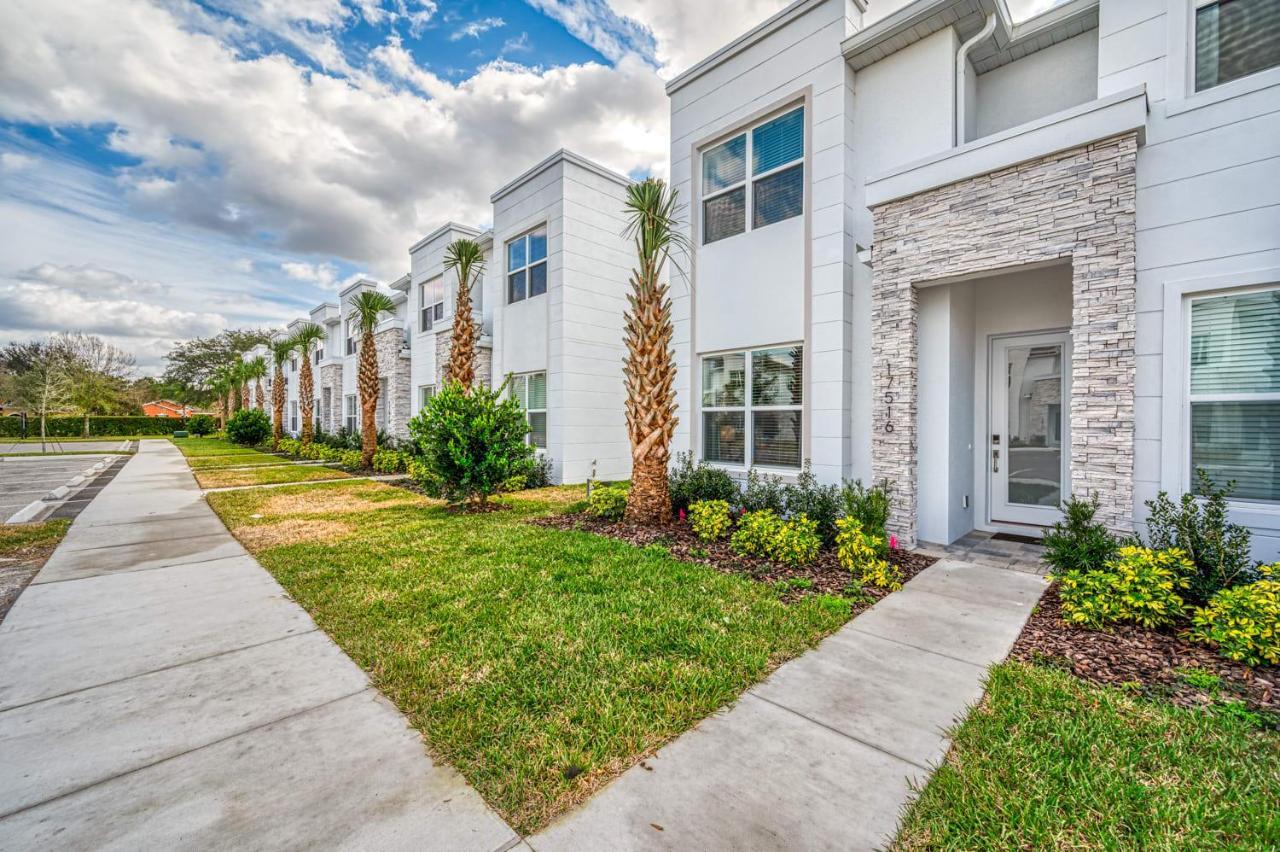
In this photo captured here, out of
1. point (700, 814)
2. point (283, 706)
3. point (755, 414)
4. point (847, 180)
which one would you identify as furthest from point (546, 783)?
point (847, 180)

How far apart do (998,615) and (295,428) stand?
1474 inches

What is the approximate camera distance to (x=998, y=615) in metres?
4.47

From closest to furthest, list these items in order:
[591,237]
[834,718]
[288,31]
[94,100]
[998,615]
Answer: [834,718], [998,615], [288,31], [94,100], [591,237]

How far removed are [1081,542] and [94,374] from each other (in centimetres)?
5964

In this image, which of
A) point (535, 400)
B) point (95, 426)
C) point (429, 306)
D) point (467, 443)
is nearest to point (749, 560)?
point (467, 443)

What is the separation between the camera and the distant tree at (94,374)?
37906mm

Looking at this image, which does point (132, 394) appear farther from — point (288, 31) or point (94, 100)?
point (288, 31)

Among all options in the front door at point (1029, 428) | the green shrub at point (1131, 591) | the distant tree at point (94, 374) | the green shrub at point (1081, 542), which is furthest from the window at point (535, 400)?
the distant tree at point (94, 374)

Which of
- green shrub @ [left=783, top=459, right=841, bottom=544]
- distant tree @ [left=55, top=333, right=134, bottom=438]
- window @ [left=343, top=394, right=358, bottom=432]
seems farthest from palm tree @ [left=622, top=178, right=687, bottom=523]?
distant tree @ [left=55, top=333, right=134, bottom=438]

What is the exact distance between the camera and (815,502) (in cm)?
682

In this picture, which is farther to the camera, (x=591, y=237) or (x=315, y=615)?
(x=591, y=237)

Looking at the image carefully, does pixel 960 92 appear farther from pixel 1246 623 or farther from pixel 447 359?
pixel 447 359

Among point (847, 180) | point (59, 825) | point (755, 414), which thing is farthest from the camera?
point (755, 414)

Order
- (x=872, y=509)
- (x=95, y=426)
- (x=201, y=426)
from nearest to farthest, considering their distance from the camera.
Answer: (x=872, y=509) → (x=95, y=426) → (x=201, y=426)
